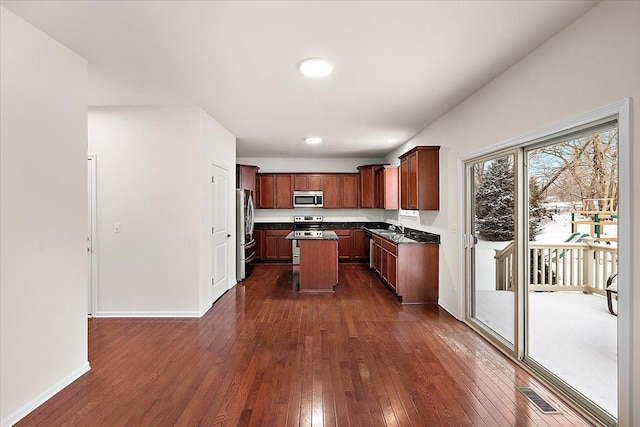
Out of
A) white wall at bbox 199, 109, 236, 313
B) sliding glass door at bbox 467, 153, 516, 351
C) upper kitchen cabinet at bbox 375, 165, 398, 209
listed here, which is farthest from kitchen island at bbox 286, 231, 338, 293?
sliding glass door at bbox 467, 153, 516, 351

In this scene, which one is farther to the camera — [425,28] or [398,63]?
[398,63]

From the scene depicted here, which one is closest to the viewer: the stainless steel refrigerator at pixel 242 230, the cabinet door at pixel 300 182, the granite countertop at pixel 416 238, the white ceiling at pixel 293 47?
the white ceiling at pixel 293 47

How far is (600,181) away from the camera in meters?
2.30

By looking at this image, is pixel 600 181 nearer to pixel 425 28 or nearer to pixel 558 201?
pixel 558 201

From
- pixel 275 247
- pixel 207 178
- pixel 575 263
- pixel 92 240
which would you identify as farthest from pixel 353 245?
pixel 92 240

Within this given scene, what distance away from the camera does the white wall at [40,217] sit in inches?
81.9

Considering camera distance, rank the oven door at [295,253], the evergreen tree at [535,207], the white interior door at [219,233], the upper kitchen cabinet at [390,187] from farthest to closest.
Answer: the oven door at [295,253], the upper kitchen cabinet at [390,187], the white interior door at [219,233], the evergreen tree at [535,207]

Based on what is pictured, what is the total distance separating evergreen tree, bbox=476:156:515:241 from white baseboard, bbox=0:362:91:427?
13.0 ft

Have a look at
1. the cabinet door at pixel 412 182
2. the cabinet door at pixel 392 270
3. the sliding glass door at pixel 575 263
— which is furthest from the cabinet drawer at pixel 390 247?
the sliding glass door at pixel 575 263

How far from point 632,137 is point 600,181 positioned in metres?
0.63

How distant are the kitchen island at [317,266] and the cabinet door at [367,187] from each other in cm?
263

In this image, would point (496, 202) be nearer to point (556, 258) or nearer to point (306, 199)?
point (556, 258)

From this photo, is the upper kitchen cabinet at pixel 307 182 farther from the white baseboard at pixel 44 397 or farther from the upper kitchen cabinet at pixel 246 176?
the white baseboard at pixel 44 397

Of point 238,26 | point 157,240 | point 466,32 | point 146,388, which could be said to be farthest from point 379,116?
point 146,388
